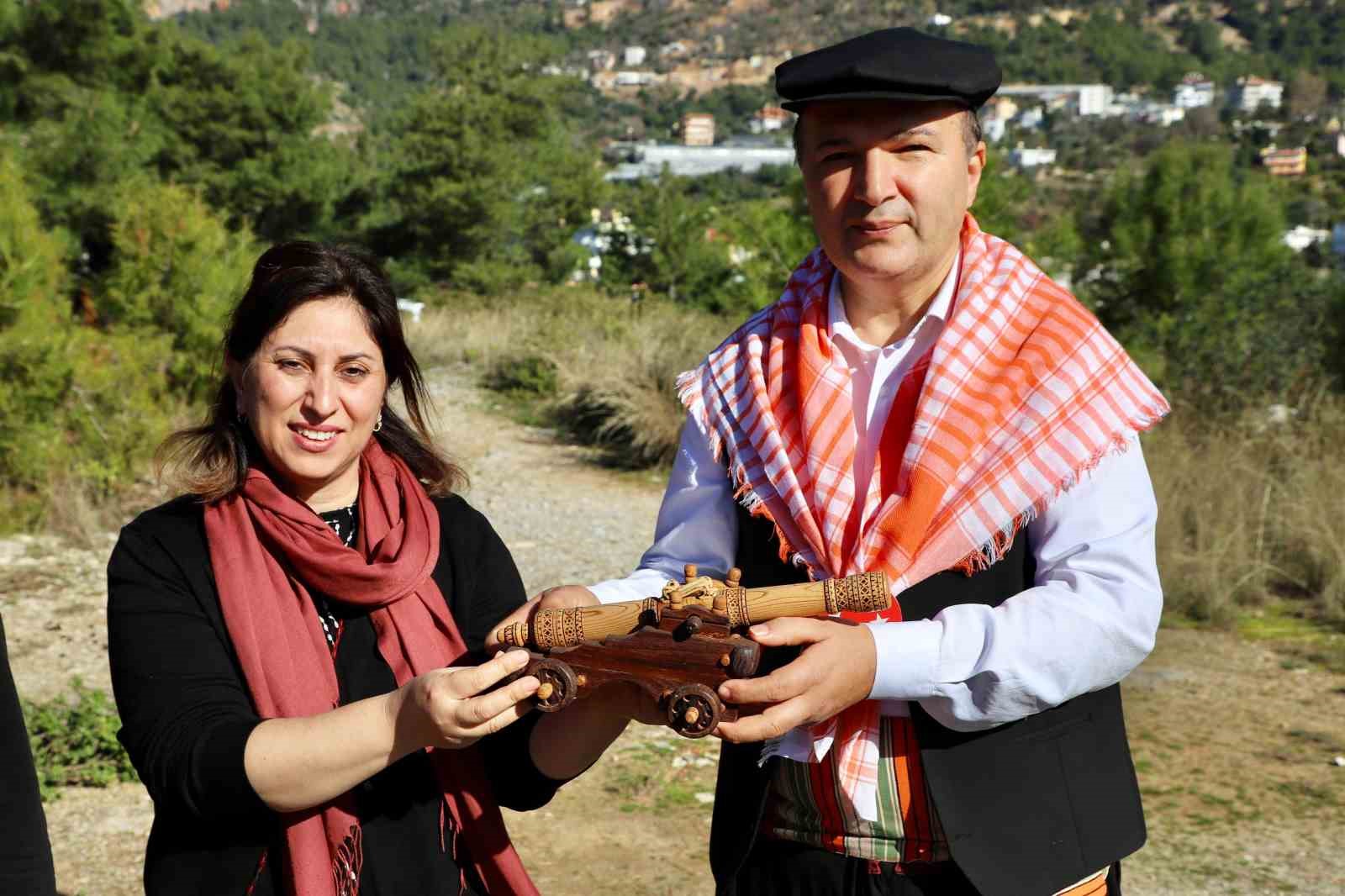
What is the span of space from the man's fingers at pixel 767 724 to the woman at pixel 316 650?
0.29 metres

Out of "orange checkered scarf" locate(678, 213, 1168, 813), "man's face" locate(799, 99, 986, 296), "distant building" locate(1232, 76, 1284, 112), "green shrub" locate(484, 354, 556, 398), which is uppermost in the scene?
"man's face" locate(799, 99, 986, 296)

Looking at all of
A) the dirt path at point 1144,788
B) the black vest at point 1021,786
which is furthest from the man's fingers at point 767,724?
the dirt path at point 1144,788

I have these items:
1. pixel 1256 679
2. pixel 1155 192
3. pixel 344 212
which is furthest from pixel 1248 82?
pixel 1256 679

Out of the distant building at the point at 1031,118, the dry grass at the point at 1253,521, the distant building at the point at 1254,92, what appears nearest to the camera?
the dry grass at the point at 1253,521

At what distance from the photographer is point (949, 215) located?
2.03 meters

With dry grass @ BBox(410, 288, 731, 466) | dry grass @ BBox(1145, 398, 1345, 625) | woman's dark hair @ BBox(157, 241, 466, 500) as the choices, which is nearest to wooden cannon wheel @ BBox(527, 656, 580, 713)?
woman's dark hair @ BBox(157, 241, 466, 500)

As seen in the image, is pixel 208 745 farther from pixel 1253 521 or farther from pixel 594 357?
pixel 594 357

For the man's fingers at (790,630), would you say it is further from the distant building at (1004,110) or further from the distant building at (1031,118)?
the distant building at (1004,110)

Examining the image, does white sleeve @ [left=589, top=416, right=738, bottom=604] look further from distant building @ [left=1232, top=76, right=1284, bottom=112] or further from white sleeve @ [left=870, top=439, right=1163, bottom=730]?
distant building @ [left=1232, top=76, right=1284, bottom=112]

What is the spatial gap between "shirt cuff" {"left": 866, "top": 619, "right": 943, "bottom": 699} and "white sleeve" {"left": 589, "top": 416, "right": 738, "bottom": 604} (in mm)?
429

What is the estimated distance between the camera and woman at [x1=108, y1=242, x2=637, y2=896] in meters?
1.96

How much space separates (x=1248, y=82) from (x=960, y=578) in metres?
56.4

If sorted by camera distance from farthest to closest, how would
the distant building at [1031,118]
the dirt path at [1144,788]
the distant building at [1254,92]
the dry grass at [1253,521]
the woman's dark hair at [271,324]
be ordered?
1. the distant building at [1031,118]
2. the distant building at [1254,92]
3. the dry grass at [1253,521]
4. the dirt path at [1144,788]
5. the woman's dark hair at [271,324]

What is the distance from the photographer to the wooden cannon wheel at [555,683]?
1890 mm
